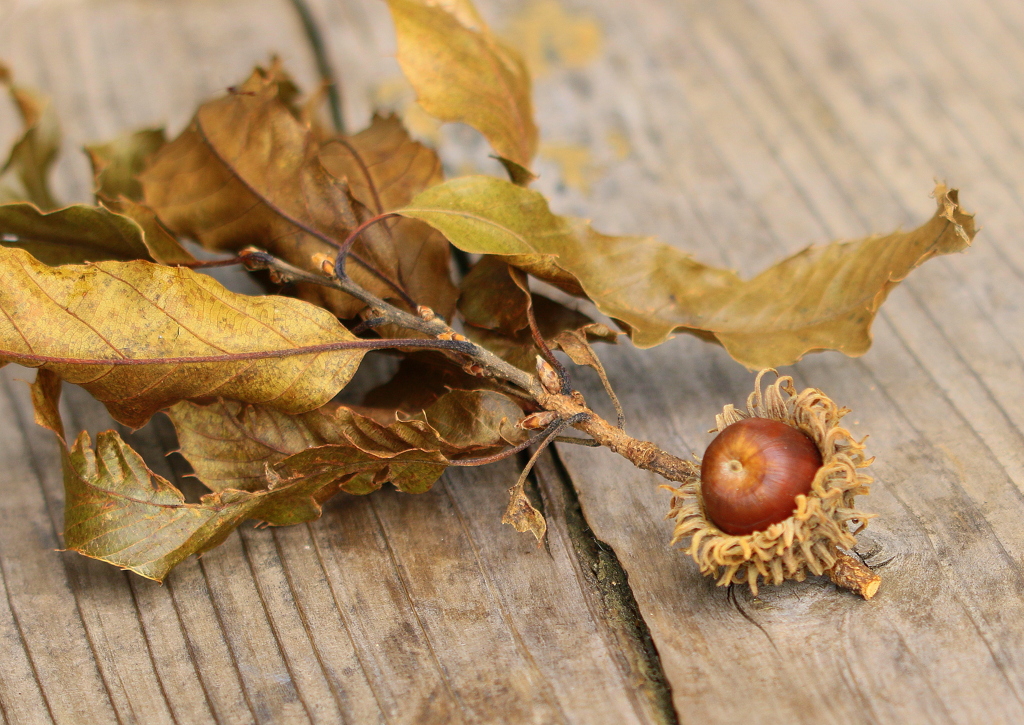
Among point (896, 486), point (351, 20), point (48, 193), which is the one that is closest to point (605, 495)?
point (896, 486)

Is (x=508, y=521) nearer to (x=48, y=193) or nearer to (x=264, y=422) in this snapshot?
(x=264, y=422)

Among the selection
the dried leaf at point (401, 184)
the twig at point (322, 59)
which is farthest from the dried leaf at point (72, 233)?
the twig at point (322, 59)

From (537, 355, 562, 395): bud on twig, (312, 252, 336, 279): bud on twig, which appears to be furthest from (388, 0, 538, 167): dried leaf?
(537, 355, 562, 395): bud on twig

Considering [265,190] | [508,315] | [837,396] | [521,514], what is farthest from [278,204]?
[837,396]

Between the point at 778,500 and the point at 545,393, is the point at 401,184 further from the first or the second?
the point at 778,500

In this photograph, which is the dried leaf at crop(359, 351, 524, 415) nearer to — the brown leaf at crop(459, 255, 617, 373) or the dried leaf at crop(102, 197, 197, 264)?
the brown leaf at crop(459, 255, 617, 373)
